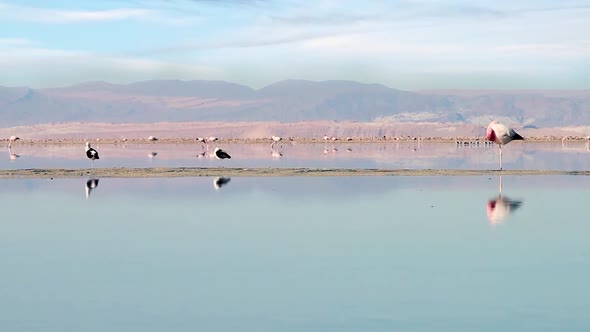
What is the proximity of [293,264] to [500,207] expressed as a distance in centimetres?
1038

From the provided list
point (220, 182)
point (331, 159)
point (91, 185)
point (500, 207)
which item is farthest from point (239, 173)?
point (331, 159)

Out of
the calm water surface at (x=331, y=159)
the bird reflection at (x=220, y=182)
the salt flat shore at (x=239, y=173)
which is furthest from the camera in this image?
the calm water surface at (x=331, y=159)

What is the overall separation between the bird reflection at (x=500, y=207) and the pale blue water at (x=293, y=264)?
229 millimetres

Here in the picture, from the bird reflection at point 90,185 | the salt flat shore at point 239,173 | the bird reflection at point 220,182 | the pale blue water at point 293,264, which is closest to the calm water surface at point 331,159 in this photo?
the salt flat shore at point 239,173

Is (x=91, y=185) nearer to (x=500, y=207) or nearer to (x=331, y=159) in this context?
(x=500, y=207)

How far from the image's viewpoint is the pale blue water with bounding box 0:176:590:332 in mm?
12250

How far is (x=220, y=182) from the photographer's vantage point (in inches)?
1404

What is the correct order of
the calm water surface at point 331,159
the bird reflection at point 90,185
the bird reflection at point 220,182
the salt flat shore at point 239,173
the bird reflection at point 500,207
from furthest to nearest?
1. the calm water surface at point 331,159
2. the salt flat shore at point 239,173
3. the bird reflection at point 220,182
4. the bird reflection at point 90,185
5. the bird reflection at point 500,207

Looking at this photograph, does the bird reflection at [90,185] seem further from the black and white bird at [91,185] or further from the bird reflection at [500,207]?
the bird reflection at [500,207]

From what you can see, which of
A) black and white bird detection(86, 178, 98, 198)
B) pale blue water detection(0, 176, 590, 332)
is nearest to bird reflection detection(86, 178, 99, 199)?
black and white bird detection(86, 178, 98, 198)

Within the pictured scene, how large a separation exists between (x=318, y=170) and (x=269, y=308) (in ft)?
95.0

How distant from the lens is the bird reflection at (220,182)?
33562 mm

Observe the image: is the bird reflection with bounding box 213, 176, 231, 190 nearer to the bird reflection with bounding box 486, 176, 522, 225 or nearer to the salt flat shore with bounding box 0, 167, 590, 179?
the salt flat shore with bounding box 0, 167, 590, 179

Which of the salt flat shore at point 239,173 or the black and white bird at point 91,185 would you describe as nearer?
the black and white bird at point 91,185
